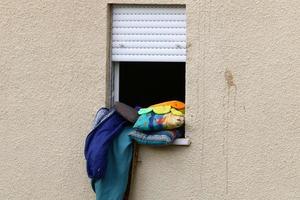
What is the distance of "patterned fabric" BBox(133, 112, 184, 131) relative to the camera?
241 inches

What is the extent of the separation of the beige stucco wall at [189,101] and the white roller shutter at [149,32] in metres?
0.14

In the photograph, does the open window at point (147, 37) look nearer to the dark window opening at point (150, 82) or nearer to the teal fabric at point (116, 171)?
the dark window opening at point (150, 82)

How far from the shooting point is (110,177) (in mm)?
6262

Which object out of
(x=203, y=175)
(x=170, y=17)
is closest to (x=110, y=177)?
(x=203, y=175)

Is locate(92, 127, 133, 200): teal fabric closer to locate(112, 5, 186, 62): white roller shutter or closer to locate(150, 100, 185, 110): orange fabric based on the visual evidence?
locate(150, 100, 185, 110): orange fabric

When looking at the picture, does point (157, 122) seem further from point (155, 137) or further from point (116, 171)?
point (116, 171)

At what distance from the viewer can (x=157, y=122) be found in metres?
6.11

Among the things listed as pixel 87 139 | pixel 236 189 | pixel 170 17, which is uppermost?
pixel 170 17

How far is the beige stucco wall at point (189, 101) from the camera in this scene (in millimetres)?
6234

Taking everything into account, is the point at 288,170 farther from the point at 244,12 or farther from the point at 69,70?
the point at 69,70

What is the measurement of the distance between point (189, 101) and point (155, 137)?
46 centimetres

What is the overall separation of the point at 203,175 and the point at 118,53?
4.36ft

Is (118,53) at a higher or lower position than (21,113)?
higher

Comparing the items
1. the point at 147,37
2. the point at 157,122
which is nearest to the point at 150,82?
the point at 147,37
